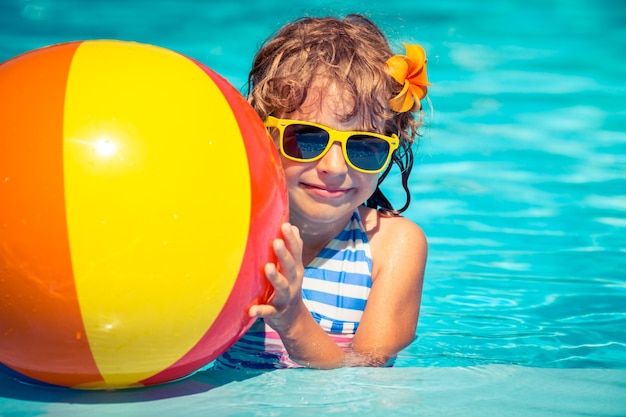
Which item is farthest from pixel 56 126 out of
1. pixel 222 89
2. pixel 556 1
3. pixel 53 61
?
pixel 556 1

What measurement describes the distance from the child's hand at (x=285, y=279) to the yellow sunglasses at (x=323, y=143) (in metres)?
0.56

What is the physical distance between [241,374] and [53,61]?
1208 millimetres

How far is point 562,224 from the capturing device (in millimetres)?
6004

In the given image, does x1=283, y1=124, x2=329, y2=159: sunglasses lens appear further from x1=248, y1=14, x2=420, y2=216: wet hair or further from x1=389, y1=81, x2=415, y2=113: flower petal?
x1=389, y1=81, x2=415, y2=113: flower petal

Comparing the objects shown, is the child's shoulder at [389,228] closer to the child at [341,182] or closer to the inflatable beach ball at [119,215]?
the child at [341,182]

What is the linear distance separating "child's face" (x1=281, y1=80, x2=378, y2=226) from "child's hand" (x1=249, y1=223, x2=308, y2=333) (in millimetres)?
545

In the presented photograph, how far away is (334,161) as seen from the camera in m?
3.08

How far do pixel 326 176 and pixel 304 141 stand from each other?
155 millimetres

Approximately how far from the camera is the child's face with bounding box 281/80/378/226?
10.2ft

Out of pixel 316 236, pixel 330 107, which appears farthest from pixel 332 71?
pixel 316 236

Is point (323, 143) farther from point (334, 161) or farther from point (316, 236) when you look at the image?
point (316, 236)

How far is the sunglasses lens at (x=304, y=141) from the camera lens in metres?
3.07

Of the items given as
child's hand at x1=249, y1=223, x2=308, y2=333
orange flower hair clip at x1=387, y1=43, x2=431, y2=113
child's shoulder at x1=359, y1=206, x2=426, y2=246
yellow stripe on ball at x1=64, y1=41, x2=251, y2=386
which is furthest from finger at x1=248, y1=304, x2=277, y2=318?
orange flower hair clip at x1=387, y1=43, x2=431, y2=113

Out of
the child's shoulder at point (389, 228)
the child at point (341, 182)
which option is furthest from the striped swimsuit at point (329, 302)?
the child's shoulder at point (389, 228)
